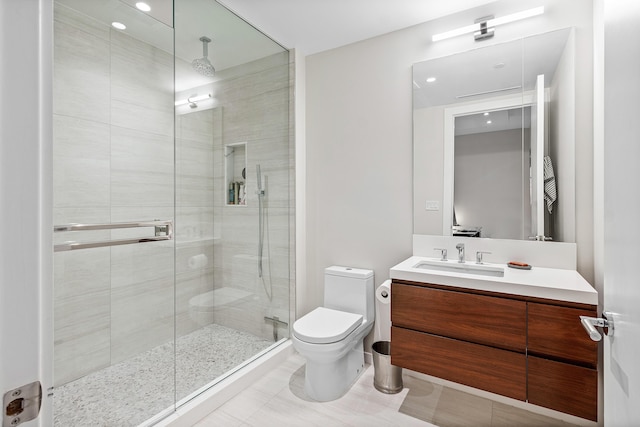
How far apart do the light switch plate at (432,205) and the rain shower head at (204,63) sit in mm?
1746

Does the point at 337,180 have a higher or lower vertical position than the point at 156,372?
higher

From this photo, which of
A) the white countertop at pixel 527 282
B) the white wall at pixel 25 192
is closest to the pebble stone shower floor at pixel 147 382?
the white countertop at pixel 527 282

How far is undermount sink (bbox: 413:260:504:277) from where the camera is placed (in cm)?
198

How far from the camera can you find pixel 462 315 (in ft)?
5.57

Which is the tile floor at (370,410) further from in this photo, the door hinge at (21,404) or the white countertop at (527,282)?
the door hinge at (21,404)

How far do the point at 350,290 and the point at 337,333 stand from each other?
0.50 m

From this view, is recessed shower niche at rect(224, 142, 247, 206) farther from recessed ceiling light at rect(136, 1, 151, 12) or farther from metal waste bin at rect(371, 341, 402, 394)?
metal waste bin at rect(371, 341, 402, 394)

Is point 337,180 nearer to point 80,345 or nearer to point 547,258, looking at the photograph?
point 547,258

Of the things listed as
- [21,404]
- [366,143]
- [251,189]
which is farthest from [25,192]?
[366,143]

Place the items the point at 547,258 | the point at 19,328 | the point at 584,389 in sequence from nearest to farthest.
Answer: the point at 19,328, the point at 584,389, the point at 547,258

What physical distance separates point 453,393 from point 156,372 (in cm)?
189

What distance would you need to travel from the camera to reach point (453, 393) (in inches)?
84.3

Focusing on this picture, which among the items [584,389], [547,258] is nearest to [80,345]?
[584,389]

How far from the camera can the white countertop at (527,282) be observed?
1476mm
